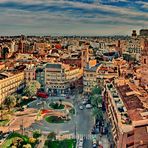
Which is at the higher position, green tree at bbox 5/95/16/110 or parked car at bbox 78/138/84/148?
green tree at bbox 5/95/16/110

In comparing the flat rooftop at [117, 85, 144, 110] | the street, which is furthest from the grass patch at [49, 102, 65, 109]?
the flat rooftop at [117, 85, 144, 110]

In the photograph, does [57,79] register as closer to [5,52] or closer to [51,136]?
[51,136]

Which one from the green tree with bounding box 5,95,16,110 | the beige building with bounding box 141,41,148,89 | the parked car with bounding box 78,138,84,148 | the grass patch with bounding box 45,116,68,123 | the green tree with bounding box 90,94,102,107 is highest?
the beige building with bounding box 141,41,148,89

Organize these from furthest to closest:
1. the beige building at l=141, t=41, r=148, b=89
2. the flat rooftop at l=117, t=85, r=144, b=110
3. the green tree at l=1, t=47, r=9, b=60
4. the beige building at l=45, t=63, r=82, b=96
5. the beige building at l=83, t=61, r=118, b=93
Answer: the green tree at l=1, t=47, r=9, b=60 < the beige building at l=45, t=63, r=82, b=96 < the beige building at l=83, t=61, r=118, b=93 < the beige building at l=141, t=41, r=148, b=89 < the flat rooftop at l=117, t=85, r=144, b=110

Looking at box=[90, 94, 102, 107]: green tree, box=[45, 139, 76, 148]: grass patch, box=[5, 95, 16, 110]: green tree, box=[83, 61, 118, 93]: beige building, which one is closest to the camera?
box=[45, 139, 76, 148]: grass patch

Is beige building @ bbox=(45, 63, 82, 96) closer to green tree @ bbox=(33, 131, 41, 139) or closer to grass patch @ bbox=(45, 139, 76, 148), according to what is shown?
green tree @ bbox=(33, 131, 41, 139)

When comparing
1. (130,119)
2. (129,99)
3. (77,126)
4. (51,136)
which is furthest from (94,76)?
(130,119)
